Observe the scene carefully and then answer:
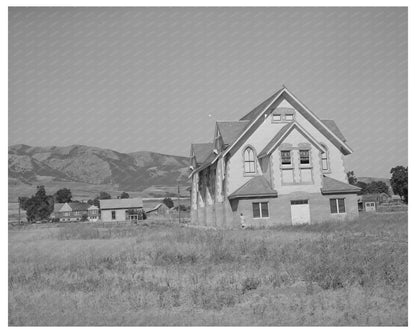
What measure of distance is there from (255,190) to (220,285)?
20.3m

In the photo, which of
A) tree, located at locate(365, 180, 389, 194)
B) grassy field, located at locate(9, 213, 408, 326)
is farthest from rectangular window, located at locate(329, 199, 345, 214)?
tree, located at locate(365, 180, 389, 194)

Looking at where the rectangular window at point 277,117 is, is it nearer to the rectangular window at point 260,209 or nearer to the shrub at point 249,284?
the rectangular window at point 260,209

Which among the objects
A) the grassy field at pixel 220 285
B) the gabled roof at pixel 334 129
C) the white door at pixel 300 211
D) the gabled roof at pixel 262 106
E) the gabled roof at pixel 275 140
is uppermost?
the gabled roof at pixel 262 106

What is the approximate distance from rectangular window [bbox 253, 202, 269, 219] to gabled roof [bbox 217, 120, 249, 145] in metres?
5.17

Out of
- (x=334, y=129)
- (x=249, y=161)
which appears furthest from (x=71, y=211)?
(x=249, y=161)

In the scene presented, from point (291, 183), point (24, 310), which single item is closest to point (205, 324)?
point (24, 310)

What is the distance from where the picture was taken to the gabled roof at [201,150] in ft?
137

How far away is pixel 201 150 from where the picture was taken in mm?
42719

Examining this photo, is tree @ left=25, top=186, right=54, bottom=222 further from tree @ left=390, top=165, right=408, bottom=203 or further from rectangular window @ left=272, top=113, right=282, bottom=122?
tree @ left=390, top=165, right=408, bottom=203

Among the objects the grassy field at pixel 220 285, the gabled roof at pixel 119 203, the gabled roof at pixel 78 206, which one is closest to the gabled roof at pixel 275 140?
the grassy field at pixel 220 285

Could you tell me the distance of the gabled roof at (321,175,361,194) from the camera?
107 ft

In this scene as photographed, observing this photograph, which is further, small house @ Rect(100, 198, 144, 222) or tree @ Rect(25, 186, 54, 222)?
small house @ Rect(100, 198, 144, 222)

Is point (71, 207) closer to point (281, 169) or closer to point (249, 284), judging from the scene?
point (281, 169)

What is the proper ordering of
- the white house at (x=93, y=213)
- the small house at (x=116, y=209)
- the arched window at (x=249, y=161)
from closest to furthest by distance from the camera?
1. the arched window at (x=249, y=161)
2. the small house at (x=116, y=209)
3. the white house at (x=93, y=213)
